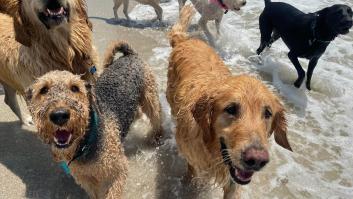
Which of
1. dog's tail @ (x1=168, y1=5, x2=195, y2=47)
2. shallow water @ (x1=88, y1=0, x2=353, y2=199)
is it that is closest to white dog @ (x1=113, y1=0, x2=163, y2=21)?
shallow water @ (x1=88, y1=0, x2=353, y2=199)

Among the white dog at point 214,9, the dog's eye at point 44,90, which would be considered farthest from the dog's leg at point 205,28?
the dog's eye at point 44,90

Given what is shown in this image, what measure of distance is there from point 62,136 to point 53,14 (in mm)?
1327

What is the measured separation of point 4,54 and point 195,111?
2278 millimetres

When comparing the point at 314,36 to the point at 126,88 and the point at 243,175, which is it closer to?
the point at 126,88

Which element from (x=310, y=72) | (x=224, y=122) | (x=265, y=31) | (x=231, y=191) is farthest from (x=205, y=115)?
(x=265, y=31)

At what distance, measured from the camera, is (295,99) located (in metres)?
6.31

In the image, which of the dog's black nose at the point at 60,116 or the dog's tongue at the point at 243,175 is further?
the dog's tongue at the point at 243,175

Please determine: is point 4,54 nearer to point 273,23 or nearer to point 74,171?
point 74,171

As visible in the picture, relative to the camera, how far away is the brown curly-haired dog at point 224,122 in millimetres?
2824

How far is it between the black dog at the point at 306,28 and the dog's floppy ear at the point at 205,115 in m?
3.71

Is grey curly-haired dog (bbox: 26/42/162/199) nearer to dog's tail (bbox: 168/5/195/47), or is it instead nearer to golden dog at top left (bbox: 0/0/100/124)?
golden dog at top left (bbox: 0/0/100/124)

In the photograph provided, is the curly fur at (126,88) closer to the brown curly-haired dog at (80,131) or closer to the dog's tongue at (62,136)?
the brown curly-haired dog at (80,131)

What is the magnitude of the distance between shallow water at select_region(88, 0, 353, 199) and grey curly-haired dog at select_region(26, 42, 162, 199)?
0.67 metres

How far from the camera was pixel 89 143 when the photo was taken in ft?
11.1
